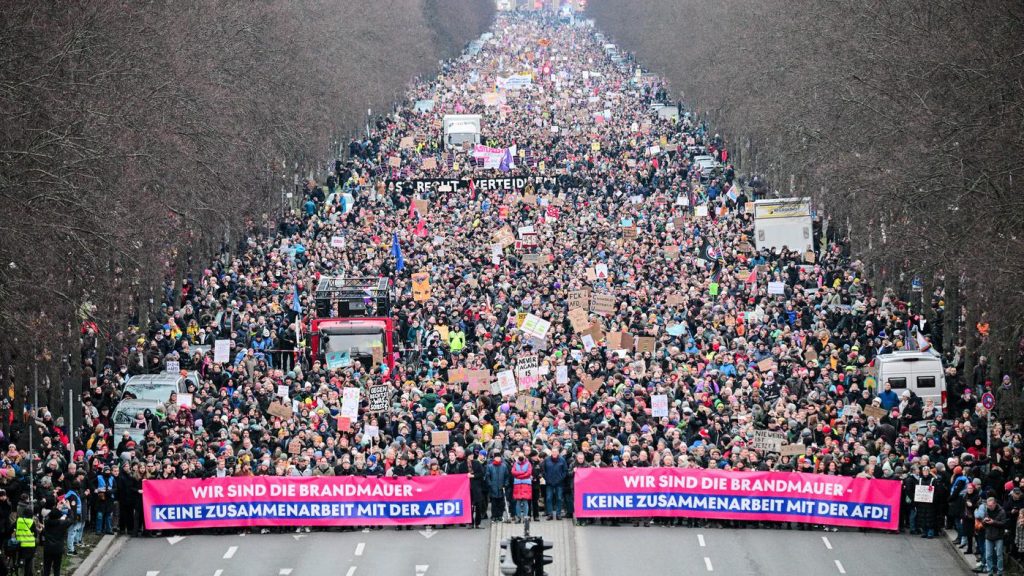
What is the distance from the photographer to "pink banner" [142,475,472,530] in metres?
30.8

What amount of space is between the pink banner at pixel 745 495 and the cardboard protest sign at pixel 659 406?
3800 mm

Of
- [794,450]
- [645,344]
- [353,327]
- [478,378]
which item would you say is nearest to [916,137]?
[645,344]

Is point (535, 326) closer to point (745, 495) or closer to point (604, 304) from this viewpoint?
point (604, 304)

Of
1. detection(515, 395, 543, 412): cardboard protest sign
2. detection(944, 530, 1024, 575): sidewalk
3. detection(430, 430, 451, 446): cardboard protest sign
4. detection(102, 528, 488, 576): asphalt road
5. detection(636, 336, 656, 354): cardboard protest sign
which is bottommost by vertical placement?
detection(944, 530, 1024, 575): sidewalk

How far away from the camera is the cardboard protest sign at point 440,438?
3288 cm

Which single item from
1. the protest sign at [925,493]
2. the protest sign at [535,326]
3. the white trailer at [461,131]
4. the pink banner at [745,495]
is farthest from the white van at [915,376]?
the white trailer at [461,131]

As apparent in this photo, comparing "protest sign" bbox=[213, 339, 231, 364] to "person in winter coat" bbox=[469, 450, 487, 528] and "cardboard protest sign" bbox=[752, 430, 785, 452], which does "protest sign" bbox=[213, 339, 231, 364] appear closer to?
"person in winter coat" bbox=[469, 450, 487, 528]

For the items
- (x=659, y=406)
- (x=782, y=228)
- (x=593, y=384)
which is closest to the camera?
(x=659, y=406)

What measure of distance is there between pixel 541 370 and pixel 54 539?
12.0 meters

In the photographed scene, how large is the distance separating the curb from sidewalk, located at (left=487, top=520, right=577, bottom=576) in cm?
559

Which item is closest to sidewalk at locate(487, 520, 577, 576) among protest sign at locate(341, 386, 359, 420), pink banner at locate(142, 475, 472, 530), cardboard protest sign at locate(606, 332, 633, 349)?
pink banner at locate(142, 475, 472, 530)

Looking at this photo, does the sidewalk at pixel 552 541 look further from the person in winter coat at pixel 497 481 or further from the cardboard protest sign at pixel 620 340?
the cardboard protest sign at pixel 620 340

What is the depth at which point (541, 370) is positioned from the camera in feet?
123

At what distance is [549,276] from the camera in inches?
1933
